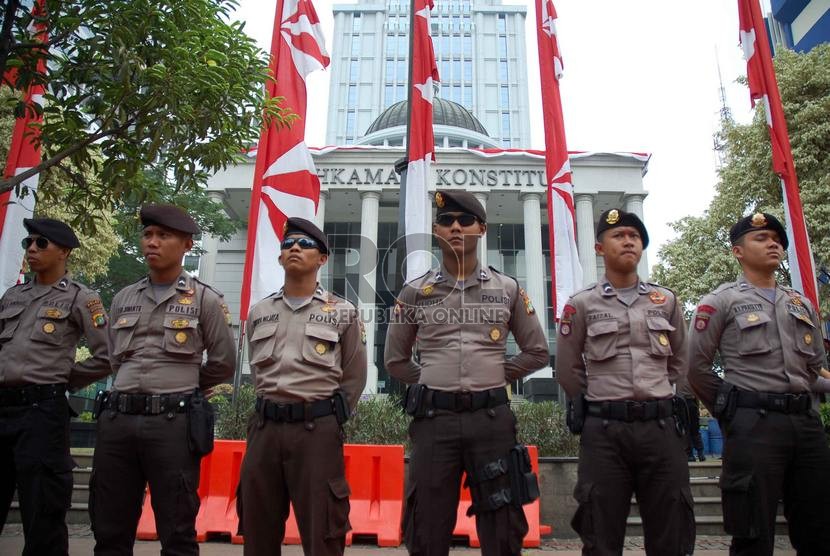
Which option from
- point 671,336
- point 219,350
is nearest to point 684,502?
point 671,336

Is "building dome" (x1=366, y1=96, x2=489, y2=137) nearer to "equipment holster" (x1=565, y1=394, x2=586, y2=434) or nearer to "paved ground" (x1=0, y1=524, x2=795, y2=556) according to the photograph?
"paved ground" (x1=0, y1=524, x2=795, y2=556)

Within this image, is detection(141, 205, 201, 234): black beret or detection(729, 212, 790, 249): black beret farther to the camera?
detection(729, 212, 790, 249): black beret

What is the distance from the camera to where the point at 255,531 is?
320 centimetres

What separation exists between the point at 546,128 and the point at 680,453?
7.88 meters

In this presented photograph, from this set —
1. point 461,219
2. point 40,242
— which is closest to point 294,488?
point 461,219

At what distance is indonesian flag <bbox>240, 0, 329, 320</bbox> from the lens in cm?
790

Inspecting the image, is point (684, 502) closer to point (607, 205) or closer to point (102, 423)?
point (102, 423)

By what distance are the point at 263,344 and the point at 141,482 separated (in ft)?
3.50

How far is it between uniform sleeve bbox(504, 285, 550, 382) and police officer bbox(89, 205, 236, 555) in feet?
6.13

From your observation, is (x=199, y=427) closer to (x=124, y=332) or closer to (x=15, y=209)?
(x=124, y=332)

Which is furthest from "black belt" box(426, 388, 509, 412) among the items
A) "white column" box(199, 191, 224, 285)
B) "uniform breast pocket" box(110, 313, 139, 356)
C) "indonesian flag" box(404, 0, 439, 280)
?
"white column" box(199, 191, 224, 285)

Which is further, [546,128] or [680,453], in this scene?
[546,128]

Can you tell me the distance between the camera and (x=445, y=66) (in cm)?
7400

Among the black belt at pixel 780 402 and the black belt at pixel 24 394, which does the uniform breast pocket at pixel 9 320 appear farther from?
the black belt at pixel 780 402
